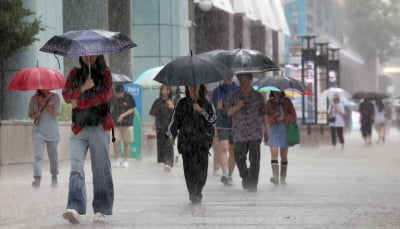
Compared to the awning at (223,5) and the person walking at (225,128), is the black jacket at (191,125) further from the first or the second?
the awning at (223,5)

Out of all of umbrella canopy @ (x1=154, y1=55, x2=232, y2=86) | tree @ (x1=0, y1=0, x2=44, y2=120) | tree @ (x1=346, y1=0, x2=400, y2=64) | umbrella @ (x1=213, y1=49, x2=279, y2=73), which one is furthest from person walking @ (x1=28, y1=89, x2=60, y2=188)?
tree @ (x1=346, y1=0, x2=400, y2=64)

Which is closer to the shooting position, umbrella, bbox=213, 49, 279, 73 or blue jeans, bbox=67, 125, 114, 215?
blue jeans, bbox=67, 125, 114, 215

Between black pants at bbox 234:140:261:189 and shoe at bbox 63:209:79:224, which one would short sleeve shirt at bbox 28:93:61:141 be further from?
shoe at bbox 63:209:79:224

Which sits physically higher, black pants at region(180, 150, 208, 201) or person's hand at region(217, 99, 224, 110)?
person's hand at region(217, 99, 224, 110)

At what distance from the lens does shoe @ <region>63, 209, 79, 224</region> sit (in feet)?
31.1

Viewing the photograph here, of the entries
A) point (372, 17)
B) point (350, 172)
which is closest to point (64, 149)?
point (350, 172)

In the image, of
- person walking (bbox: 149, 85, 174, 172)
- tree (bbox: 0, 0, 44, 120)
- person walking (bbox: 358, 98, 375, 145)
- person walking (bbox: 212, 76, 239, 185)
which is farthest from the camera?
person walking (bbox: 358, 98, 375, 145)

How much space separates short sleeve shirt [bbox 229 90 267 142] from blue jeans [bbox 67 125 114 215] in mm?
4027

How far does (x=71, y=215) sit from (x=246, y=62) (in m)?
4.80

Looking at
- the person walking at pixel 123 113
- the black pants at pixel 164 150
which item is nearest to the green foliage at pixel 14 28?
the person walking at pixel 123 113

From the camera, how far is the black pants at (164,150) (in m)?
18.4

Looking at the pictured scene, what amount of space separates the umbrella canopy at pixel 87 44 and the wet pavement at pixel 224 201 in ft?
5.53

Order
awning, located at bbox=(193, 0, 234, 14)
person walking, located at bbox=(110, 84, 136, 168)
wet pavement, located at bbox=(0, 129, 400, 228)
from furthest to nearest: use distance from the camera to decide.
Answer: awning, located at bbox=(193, 0, 234, 14)
person walking, located at bbox=(110, 84, 136, 168)
wet pavement, located at bbox=(0, 129, 400, 228)

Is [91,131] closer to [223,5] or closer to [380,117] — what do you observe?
[223,5]
